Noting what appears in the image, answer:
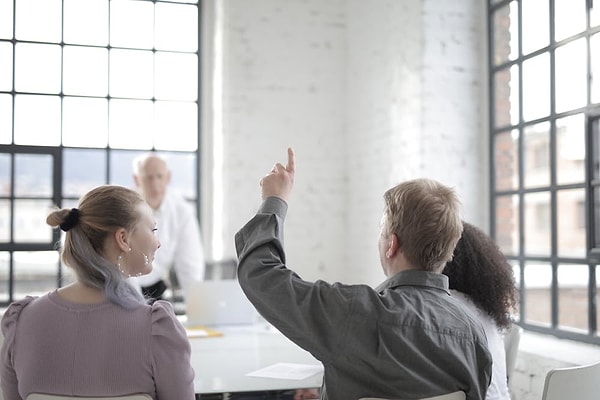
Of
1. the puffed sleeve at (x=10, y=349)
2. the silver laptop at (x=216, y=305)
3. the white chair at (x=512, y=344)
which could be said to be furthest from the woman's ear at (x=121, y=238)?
the silver laptop at (x=216, y=305)

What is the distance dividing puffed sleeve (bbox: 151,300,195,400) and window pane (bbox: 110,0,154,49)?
4.59 m

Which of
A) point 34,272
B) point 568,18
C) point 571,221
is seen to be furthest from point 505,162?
point 571,221

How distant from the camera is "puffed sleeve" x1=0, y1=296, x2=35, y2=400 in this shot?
6.15 ft

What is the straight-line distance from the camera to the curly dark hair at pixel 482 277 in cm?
238

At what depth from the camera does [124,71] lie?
19.7ft

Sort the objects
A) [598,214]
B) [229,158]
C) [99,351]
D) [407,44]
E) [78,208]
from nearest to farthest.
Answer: [99,351] < [78,208] < [598,214] < [407,44] < [229,158]

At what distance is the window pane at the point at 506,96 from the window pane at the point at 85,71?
3.18 m

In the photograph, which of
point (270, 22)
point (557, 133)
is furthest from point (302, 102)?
point (557, 133)

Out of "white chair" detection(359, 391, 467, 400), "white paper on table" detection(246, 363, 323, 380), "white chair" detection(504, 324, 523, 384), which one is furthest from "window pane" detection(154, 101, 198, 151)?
"white chair" detection(359, 391, 467, 400)

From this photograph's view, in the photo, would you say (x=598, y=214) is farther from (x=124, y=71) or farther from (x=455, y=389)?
(x=124, y=71)

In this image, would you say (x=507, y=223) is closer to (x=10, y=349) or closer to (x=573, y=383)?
(x=573, y=383)

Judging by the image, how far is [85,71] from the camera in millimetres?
5914

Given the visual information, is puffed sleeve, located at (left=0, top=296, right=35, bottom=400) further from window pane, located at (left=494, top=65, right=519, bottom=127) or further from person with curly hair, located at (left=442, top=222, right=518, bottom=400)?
window pane, located at (left=494, top=65, right=519, bottom=127)

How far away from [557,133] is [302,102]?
248 centimetres
